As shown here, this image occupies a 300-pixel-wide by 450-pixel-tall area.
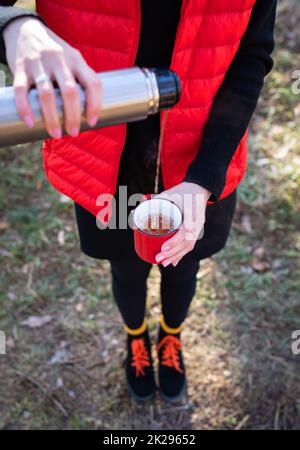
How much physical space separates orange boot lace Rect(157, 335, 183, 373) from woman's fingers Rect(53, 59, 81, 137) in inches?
62.9

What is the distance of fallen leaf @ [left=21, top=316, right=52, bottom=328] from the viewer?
2590 mm

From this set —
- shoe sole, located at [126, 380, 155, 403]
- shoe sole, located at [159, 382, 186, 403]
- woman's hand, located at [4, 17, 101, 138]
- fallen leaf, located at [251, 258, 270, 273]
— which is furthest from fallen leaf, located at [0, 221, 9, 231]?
woman's hand, located at [4, 17, 101, 138]

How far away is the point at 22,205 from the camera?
10.2 ft

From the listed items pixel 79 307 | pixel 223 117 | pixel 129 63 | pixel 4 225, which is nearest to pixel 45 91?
pixel 129 63

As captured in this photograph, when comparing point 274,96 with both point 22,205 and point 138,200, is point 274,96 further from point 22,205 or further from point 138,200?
point 138,200

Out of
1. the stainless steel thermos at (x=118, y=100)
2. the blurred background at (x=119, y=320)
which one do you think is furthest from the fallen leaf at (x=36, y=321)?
the stainless steel thermos at (x=118, y=100)

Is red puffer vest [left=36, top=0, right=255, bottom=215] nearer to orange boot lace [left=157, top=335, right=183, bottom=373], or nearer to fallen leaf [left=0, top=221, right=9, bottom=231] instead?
orange boot lace [left=157, top=335, right=183, bottom=373]

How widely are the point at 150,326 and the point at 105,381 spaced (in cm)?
38

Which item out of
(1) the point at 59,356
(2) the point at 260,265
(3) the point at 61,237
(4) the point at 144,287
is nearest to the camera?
(4) the point at 144,287

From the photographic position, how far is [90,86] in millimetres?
895

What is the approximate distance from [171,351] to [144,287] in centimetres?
52

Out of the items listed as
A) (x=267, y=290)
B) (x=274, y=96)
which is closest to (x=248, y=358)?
(x=267, y=290)

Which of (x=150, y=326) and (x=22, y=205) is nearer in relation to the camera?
(x=150, y=326)

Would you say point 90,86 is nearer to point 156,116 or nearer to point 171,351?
point 156,116
